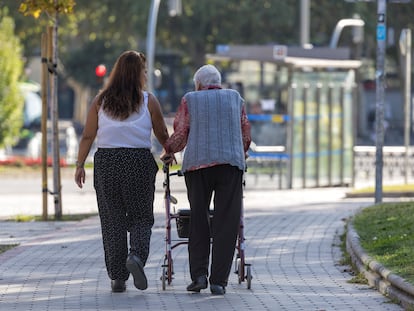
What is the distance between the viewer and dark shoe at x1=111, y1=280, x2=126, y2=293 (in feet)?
32.6

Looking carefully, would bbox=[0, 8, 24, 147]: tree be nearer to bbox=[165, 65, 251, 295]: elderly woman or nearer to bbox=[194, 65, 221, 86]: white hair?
bbox=[194, 65, 221, 86]: white hair

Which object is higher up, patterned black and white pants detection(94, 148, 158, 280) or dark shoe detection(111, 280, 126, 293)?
patterned black and white pants detection(94, 148, 158, 280)

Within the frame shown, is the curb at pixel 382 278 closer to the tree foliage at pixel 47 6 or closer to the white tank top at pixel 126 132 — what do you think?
the white tank top at pixel 126 132

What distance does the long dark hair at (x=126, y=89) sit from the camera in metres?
9.98

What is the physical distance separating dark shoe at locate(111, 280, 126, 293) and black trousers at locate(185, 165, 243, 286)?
53 centimetres

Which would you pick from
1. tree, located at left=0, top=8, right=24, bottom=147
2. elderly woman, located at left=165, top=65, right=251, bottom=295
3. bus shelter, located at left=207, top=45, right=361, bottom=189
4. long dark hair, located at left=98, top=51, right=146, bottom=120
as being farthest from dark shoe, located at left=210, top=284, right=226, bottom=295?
tree, located at left=0, top=8, right=24, bottom=147

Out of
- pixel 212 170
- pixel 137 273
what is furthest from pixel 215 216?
pixel 137 273

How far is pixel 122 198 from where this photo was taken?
32.7 ft

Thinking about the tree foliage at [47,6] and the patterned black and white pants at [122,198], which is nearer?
the patterned black and white pants at [122,198]

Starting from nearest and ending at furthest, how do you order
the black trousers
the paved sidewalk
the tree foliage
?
the paved sidewalk < the black trousers < the tree foliage

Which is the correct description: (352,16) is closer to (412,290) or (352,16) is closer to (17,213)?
(17,213)

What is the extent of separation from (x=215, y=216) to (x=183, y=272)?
1480mm

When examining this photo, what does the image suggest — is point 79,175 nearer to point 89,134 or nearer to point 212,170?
point 89,134

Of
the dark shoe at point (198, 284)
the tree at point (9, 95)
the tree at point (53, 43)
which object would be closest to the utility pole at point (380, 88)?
the tree at point (53, 43)
